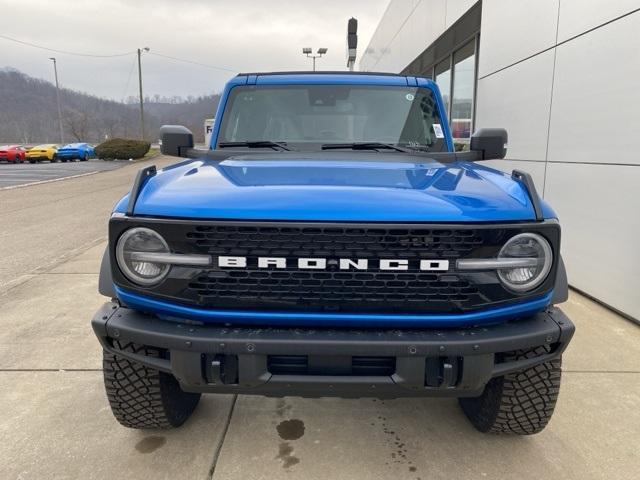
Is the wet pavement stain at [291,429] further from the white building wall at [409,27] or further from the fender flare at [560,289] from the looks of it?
the white building wall at [409,27]

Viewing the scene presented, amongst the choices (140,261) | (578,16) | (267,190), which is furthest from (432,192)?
(578,16)

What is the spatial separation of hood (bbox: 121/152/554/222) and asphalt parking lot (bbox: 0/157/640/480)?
1303 millimetres

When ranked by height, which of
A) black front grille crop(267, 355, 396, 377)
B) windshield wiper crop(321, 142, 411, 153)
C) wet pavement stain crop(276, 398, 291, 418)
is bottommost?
wet pavement stain crop(276, 398, 291, 418)

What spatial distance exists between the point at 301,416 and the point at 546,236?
1708 millimetres

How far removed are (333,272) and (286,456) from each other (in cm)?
114

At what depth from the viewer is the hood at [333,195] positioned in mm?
1973

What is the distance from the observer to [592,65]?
493cm

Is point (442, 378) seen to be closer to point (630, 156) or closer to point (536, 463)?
point (536, 463)

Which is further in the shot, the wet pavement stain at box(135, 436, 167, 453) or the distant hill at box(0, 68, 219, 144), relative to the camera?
the distant hill at box(0, 68, 219, 144)

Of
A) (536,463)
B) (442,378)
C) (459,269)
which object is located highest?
(459,269)

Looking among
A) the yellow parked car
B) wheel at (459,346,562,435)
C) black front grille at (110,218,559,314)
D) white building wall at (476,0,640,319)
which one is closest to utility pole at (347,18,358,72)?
white building wall at (476,0,640,319)

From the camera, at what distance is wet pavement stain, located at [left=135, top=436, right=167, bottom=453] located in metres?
2.60

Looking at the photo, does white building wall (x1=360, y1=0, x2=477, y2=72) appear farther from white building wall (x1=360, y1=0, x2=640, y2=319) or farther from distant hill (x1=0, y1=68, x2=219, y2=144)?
distant hill (x1=0, y1=68, x2=219, y2=144)

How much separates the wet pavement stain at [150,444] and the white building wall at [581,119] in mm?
3988
